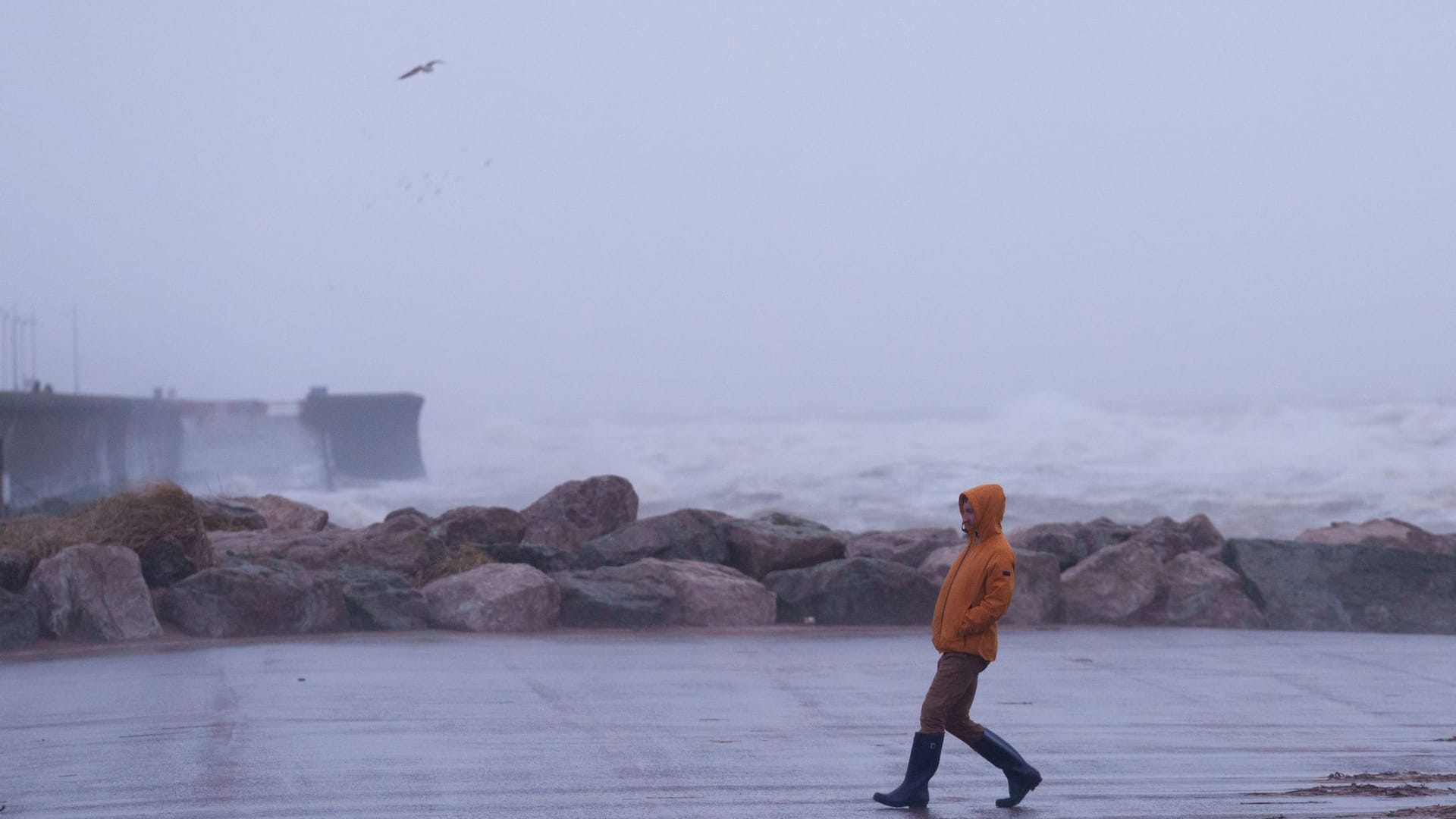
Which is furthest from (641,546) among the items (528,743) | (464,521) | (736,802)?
(736,802)

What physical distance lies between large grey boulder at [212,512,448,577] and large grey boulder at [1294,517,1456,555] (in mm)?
8819

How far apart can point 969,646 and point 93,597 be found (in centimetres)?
760

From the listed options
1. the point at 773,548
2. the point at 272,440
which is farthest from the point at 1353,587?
the point at 272,440

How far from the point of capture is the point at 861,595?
1241 cm

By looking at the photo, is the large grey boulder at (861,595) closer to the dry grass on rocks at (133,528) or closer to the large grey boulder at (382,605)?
the large grey boulder at (382,605)

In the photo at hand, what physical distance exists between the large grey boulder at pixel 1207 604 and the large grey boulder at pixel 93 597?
8.71 meters

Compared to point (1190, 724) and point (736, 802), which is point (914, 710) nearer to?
point (1190, 724)

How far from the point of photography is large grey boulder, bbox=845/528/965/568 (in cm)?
1457

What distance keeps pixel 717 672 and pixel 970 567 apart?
14.6 ft

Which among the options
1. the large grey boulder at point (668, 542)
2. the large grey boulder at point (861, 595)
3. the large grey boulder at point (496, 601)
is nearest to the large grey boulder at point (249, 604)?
the large grey boulder at point (496, 601)

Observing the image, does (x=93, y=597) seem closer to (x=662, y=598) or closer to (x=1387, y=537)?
(x=662, y=598)

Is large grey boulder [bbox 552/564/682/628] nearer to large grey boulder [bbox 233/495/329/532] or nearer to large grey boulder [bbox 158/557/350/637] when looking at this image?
large grey boulder [bbox 158/557/350/637]

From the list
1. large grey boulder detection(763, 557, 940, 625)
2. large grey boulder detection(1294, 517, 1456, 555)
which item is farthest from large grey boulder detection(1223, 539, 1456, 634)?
large grey boulder detection(763, 557, 940, 625)

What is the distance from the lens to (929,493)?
1560 inches
